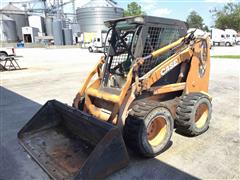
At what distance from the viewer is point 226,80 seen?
352 inches

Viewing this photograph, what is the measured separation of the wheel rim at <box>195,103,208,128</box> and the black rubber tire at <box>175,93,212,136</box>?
0.43 ft

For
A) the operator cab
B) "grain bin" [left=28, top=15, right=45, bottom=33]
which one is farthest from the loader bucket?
"grain bin" [left=28, top=15, right=45, bottom=33]

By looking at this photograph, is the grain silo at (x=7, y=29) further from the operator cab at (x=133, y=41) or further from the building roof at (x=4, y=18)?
the operator cab at (x=133, y=41)

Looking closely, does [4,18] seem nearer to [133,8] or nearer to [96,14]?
[96,14]

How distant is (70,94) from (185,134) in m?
4.42

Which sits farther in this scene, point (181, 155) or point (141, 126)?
point (181, 155)

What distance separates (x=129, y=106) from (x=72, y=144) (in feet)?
3.49

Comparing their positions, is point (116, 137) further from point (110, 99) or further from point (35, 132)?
point (35, 132)

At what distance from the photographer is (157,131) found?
357 centimetres

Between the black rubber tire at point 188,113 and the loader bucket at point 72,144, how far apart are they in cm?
135

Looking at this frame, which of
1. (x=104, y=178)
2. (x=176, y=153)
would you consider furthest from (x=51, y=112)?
(x=176, y=153)

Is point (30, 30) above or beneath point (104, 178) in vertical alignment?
above

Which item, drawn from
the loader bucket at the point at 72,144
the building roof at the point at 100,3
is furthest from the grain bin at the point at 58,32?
the loader bucket at the point at 72,144

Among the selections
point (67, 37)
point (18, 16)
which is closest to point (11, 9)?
point (18, 16)
